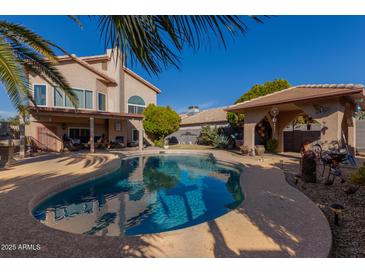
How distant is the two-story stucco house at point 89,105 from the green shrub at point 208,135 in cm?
891

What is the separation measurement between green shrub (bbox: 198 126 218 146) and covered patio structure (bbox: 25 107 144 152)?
9.09m

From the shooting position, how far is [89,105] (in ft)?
64.3

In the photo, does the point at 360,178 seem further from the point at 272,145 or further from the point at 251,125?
the point at 272,145

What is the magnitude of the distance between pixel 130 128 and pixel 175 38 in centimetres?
2317

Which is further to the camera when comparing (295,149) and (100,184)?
(295,149)

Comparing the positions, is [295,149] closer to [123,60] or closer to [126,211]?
[126,211]

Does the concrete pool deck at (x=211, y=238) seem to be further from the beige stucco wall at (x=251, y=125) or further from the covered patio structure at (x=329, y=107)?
the beige stucco wall at (x=251, y=125)

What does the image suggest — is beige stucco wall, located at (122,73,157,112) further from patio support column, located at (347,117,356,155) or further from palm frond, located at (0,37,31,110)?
patio support column, located at (347,117,356,155)

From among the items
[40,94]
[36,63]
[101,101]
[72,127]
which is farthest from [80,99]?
[36,63]

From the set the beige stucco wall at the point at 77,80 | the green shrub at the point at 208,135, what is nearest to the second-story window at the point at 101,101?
the beige stucco wall at the point at 77,80

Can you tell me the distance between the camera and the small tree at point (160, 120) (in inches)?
882

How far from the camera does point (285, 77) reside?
2119 cm
